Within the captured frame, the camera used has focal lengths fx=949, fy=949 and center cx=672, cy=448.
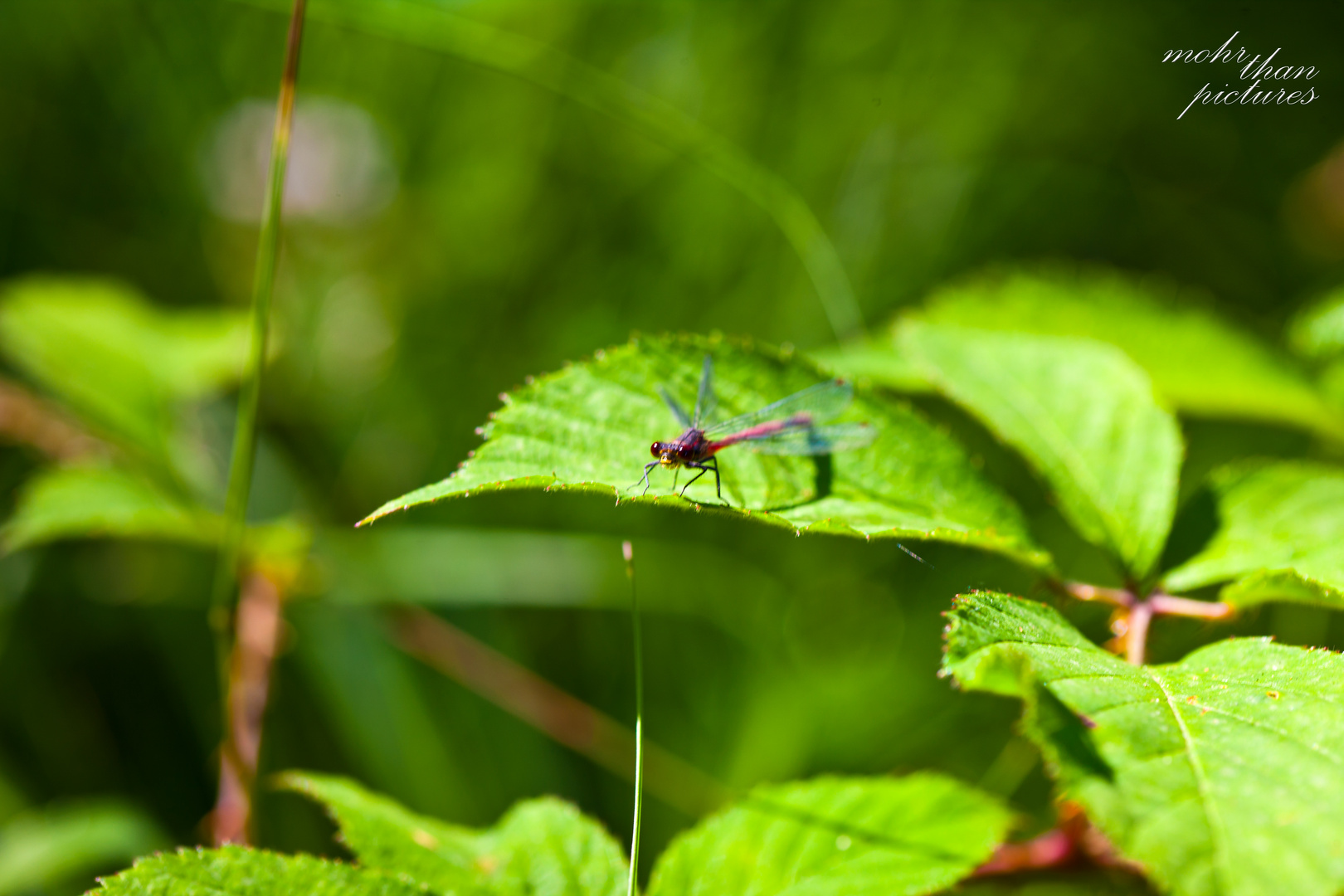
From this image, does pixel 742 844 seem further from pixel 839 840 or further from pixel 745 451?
pixel 745 451

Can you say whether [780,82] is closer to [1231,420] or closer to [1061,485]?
[1231,420]

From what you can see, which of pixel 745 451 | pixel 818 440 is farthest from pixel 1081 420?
pixel 745 451

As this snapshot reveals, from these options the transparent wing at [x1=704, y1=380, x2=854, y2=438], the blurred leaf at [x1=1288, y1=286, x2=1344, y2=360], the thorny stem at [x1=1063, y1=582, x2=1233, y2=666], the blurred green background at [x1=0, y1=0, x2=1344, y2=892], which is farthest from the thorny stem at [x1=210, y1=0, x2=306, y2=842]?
the blurred leaf at [x1=1288, y1=286, x2=1344, y2=360]

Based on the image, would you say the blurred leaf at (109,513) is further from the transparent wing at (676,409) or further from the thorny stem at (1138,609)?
the thorny stem at (1138,609)

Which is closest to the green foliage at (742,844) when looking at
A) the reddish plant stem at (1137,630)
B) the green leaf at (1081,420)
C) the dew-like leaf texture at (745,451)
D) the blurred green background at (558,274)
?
the reddish plant stem at (1137,630)

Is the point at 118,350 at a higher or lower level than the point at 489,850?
higher

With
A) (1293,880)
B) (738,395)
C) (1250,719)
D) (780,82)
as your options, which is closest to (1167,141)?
(780,82)
